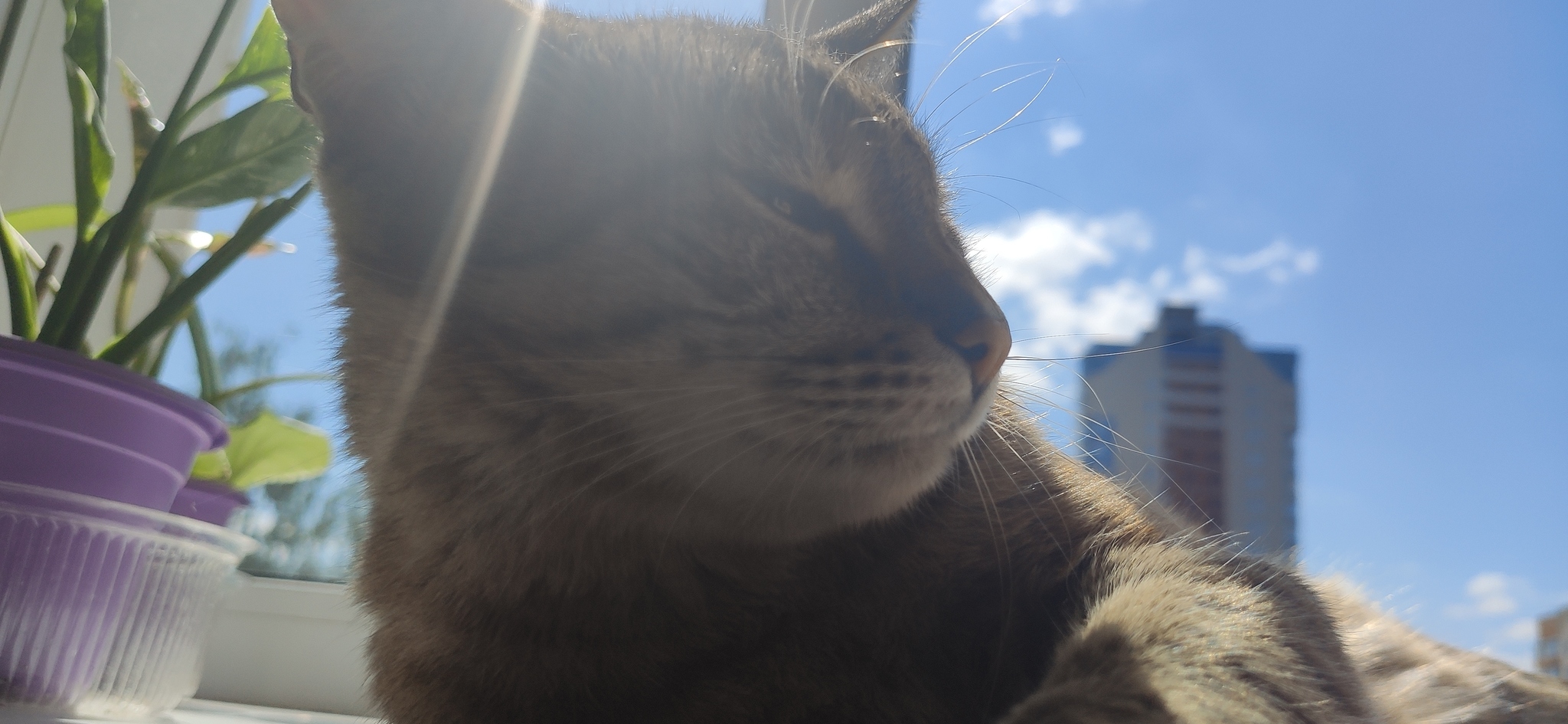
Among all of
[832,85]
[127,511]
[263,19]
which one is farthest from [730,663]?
[263,19]

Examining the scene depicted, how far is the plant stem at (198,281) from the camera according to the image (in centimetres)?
101

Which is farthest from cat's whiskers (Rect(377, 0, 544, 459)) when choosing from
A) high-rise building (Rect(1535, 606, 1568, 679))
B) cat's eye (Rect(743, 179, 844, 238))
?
high-rise building (Rect(1535, 606, 1568, 679))

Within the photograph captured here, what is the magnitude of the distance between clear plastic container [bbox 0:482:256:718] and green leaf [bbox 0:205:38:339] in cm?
27

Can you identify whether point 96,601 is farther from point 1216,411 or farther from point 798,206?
point 1216,411

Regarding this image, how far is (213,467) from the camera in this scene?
1142mm

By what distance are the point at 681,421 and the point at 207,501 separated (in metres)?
0.81

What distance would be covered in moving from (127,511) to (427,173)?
1.62 feet

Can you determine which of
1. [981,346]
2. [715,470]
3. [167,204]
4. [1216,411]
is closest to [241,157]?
[167,204]

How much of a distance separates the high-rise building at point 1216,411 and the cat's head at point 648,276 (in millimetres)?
498

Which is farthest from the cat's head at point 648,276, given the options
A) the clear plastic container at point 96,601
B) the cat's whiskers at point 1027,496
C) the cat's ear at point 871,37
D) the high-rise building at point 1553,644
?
the high-rise building at point 1553,644

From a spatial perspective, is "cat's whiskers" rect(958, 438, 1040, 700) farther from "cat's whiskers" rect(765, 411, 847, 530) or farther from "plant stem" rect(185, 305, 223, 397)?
"plant stem" rect(185, 305, 223, 397)

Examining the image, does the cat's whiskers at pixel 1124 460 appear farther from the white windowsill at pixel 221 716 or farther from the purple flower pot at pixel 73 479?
the purple flower pot at pixel 73 479

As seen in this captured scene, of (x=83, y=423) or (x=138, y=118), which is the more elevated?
(x=138, y=118)

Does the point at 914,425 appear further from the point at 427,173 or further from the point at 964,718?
the point at 427,173
